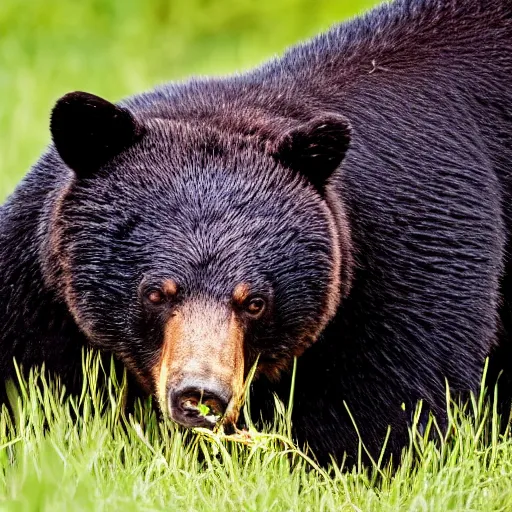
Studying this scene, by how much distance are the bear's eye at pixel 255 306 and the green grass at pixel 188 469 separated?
0.35 metres

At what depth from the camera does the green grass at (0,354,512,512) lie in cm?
381

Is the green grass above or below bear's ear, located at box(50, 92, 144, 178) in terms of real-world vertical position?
below

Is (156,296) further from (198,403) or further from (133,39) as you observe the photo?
(133,39)

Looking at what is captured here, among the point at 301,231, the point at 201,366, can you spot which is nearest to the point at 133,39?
the point at 301,231

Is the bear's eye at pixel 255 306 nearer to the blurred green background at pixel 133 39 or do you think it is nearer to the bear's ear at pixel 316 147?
the bear's ear at pixel 316 147

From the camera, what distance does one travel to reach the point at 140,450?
442 centimetres

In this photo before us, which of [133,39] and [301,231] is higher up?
[133,39]

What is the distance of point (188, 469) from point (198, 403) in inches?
14.3

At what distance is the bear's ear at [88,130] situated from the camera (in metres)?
4.46

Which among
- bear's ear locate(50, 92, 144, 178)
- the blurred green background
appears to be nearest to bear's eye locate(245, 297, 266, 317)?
bear's ear locate(50, 92, 144, 178)

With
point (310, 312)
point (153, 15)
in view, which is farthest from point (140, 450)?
point (153, 15)

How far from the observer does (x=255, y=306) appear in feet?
14.5

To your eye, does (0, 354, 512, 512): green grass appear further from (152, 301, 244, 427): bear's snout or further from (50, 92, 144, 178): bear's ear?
(50, 92, 144, 178): bear's ear

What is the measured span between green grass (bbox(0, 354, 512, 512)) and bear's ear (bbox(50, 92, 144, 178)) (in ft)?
2.32
